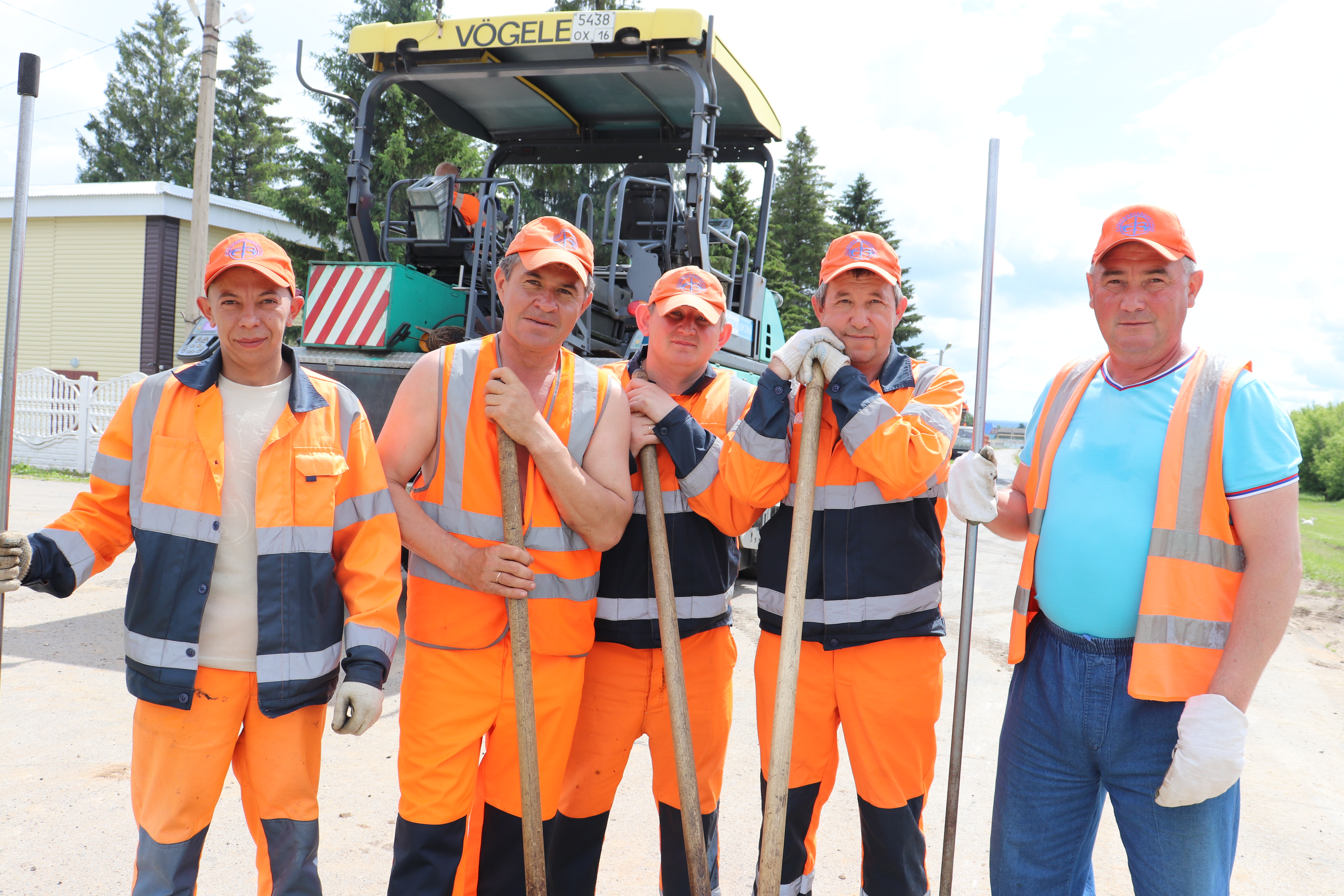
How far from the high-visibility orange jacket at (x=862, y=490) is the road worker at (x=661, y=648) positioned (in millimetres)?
138

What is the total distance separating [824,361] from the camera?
2402 mm

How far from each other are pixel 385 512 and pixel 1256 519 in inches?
80.6

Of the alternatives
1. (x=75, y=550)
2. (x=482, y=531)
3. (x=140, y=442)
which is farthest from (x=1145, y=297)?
(x=75, y=550)

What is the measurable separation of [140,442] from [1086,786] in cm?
245

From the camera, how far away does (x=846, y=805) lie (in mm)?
3619

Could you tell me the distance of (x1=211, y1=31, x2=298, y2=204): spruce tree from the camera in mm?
29547

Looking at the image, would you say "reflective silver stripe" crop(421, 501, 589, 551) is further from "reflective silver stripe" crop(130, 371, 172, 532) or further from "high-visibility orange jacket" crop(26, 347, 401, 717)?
"reflective silver stripe" crop(130, 371, 172, 532)

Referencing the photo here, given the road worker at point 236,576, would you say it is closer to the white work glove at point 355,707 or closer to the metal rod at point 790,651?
the white work glove at point 355,707

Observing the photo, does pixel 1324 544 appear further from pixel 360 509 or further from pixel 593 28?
pixel 360 509

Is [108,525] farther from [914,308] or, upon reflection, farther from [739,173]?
[914,308]

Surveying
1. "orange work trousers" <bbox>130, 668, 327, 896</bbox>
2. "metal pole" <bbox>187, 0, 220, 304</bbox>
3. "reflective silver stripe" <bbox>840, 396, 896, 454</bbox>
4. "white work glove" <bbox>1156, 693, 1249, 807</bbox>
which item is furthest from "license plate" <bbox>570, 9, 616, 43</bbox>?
"metal pole" <bbox>187, 0, 220, 304</bbox>

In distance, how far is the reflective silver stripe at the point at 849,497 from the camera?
2.44 m

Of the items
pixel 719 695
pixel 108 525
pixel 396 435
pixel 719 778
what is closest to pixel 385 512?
pixel 396 435

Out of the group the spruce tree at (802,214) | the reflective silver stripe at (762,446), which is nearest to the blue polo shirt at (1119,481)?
the reflective silver stripe at (762,446)
